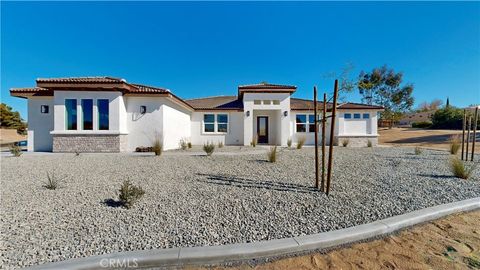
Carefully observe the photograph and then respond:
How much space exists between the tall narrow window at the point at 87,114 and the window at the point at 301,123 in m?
14.9

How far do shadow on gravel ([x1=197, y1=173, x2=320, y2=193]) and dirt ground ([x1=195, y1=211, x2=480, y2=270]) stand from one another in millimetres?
1966

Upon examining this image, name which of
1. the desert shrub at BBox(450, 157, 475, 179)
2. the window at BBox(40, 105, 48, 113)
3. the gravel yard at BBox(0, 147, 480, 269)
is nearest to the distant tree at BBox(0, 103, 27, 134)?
the window at BBox(40, 105, 48, 113)

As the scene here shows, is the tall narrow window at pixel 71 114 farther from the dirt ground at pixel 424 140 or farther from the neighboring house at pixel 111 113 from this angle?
the dirt ground at pixel 424 140

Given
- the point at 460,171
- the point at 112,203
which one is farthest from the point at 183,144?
the point at 460,171

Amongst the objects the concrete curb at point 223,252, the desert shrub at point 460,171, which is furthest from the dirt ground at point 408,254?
the desert shrub at point 460,171

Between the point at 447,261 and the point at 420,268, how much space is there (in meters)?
0.44

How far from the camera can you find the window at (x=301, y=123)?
17438mm

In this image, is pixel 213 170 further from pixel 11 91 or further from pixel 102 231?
pixel 11 91

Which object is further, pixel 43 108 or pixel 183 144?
pixel 183 144

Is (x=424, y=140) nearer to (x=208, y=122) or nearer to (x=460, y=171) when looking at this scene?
(x=460, y=171)

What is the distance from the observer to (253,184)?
5219 millimetres

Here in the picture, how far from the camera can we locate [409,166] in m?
7.51

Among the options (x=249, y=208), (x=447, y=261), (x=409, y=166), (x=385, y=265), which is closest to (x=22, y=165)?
(x=249, y=208)

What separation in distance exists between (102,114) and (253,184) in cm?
1096
